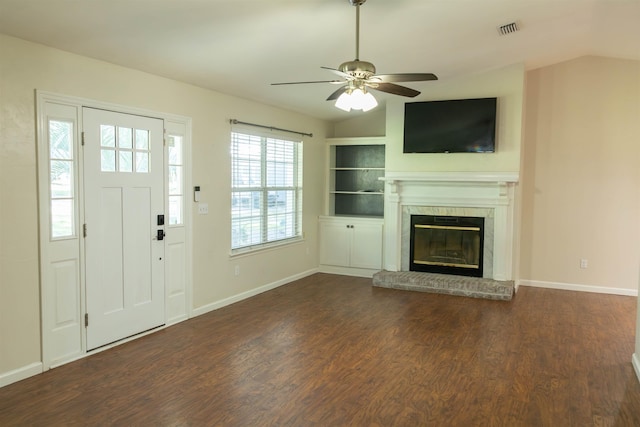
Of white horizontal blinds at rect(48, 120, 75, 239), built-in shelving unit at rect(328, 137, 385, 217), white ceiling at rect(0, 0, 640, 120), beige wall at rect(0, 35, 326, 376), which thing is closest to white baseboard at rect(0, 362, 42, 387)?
beige wall at rect(0, 35, 326, 376)

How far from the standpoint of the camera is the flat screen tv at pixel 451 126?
19.6 feet

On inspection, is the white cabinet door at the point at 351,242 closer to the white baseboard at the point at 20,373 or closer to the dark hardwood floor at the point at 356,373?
the dark hardwood floor at the point at 356,373

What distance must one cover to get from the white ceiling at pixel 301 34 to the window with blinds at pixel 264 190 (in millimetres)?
665

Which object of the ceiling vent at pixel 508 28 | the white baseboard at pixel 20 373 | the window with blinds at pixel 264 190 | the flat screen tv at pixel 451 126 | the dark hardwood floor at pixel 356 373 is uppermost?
the ceiling vent at pixel 508 28

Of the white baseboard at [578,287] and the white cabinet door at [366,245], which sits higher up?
the white cabinet door at [366,245]

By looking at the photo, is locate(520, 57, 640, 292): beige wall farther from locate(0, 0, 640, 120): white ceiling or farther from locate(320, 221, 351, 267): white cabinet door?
locate(320, 221, 351, 267): white cabinet door

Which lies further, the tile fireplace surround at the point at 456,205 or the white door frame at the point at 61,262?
the tile fireplace surround at the point at 456,205

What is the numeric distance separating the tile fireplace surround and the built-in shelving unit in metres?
0.79

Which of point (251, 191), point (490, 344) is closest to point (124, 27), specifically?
point (251, 191)

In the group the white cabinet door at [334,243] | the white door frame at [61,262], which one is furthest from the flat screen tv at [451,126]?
the white door frame at [61,262]

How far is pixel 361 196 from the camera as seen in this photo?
25.4ft

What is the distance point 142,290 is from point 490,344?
10.6ft

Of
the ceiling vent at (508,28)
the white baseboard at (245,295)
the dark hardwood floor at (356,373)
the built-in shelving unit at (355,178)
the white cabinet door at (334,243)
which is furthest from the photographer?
the built-in shelving unit at (355,178)

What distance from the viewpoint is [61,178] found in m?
3.60
